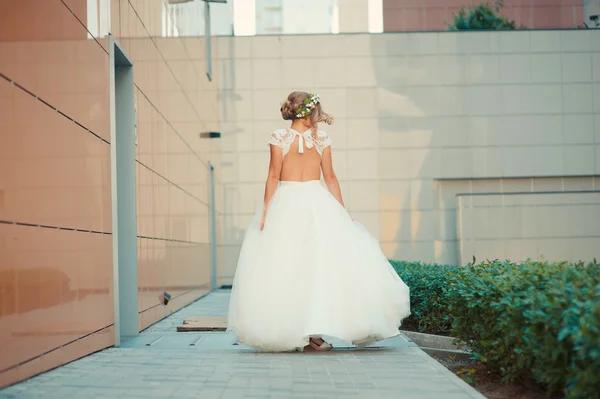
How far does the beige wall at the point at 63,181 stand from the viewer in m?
5.53

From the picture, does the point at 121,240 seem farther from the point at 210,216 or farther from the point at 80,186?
the point at 210,216

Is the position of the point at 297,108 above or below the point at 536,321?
above

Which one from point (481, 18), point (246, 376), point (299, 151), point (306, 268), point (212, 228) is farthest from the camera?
point (481, 18)

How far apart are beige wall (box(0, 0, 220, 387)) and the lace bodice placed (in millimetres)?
1673

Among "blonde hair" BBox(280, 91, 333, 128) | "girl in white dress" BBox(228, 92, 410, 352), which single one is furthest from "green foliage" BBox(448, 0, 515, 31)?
"girl in white dress" BBox(228, 92, 410, 352)

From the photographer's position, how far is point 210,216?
68.0 feet

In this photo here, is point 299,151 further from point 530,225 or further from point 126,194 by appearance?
point 530,225

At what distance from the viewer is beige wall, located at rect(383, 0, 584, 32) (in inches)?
948

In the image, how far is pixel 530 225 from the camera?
23469 millimetres

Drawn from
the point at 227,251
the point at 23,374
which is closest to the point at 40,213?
the point at 23,374

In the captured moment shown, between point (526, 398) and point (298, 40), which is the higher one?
point (298, 40)

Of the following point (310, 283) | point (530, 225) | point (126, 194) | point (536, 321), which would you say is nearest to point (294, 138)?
point (310, 283)

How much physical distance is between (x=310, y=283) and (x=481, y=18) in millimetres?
18566

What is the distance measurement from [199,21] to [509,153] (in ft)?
31.5
